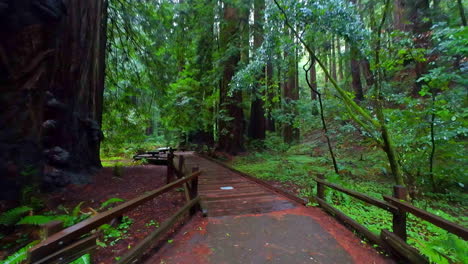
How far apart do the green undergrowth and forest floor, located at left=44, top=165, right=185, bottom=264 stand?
352cm

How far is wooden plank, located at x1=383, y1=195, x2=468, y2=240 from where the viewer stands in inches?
79.0

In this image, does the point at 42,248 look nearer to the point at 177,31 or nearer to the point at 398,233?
the point at 398,233

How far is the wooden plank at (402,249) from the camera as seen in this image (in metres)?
2.43

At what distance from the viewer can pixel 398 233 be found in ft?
9.50

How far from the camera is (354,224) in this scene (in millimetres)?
3502

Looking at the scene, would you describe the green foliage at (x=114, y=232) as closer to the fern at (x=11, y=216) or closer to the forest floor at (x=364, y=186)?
the fern at (x=11, y=216)

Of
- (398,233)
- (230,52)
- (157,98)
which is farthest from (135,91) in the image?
(398,233)

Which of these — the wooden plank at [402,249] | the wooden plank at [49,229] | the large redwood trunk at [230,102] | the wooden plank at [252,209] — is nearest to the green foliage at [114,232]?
the wooden plank at [252,209]

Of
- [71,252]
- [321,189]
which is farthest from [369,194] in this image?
[71,252]

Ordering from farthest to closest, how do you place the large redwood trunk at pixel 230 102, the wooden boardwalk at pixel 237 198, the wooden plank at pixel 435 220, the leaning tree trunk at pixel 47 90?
1. the large redwood trunk at pixel 230 102
2. the leaning tree trunk at pixel 47 90
3. the wooden boardwalk at pixel 237 198
4. the wooden plank at pixel 435 220

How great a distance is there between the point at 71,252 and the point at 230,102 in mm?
10104

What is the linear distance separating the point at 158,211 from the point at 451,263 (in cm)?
526

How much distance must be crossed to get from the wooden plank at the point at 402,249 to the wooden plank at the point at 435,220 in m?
0.40

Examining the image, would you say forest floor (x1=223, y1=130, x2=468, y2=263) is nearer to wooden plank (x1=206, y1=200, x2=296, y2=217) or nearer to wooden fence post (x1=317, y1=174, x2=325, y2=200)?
wooden fence post (x1=317, y1=174, x2=325, y2=200)
